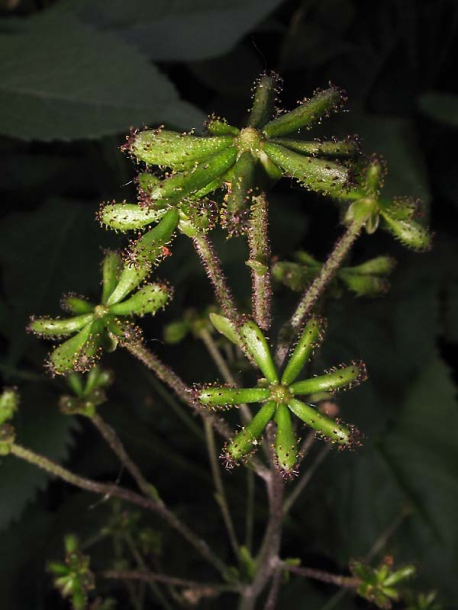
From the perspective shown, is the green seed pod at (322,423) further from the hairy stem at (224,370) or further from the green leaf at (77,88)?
the green leaf at (77,88)

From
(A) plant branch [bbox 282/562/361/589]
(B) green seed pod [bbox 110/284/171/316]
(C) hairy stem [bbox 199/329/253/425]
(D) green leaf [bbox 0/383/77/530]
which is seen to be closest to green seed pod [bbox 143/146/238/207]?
(B) green seed pod [bbox 110/284/171/316]

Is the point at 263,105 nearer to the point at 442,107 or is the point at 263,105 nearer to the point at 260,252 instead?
the point at 260,252

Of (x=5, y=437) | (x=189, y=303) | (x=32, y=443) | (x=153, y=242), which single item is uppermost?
(x=153, y=242)

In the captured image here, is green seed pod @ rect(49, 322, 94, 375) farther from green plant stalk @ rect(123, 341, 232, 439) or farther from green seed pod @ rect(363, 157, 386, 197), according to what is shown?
green seed pod @ rect(363, 157, 386, 197)

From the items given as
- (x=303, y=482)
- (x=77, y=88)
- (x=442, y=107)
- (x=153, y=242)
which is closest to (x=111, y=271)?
(x=153, y=242)

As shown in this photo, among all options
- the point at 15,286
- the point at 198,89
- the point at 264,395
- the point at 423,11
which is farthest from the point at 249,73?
the point at 264,395

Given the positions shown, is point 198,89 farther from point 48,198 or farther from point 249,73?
point 48,198

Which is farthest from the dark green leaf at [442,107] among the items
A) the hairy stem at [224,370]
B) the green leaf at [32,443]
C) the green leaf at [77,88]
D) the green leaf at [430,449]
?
the green leaf at [32,443]
